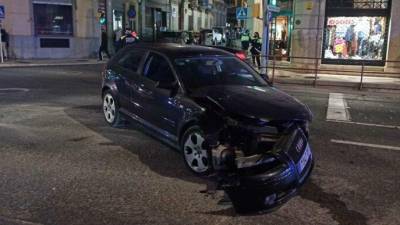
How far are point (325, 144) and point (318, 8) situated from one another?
558 inches

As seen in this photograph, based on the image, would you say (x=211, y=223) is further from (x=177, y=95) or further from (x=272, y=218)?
(x=177, y=95)

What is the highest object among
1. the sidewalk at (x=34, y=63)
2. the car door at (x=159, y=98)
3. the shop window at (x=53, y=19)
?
the shop window at (x=53, y=19)

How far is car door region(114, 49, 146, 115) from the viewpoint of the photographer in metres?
7.35

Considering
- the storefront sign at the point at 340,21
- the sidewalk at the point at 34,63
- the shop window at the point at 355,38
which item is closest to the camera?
the shop window at the point at 355,38

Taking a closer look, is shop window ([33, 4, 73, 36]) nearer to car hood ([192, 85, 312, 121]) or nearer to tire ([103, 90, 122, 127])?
tire ([103, 90, 122, 127])

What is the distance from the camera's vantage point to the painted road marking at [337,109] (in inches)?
390

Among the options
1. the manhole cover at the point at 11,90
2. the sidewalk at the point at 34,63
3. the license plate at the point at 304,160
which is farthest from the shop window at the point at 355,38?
the license plate at the point at 304,160

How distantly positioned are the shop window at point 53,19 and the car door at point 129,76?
20.9 metres

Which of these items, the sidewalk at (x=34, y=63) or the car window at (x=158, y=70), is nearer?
the car window at (x=158, y=70)

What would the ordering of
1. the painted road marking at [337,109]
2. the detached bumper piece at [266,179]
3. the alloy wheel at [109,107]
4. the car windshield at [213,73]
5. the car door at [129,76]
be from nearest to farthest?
the detached bumper piece at [266,179] → the car windshield at [213,73] → the car door at [129,76] → the alloy wheel at [109,107] → the painted road marking at [337,109]

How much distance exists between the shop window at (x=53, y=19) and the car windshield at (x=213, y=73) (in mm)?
22460

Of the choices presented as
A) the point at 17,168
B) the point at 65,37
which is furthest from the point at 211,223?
the point at 65,37

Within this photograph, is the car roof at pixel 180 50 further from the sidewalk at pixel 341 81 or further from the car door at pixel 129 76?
the sidewalk at pixel 341 81

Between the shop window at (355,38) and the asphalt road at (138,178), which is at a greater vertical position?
the shop window at (355,38)
